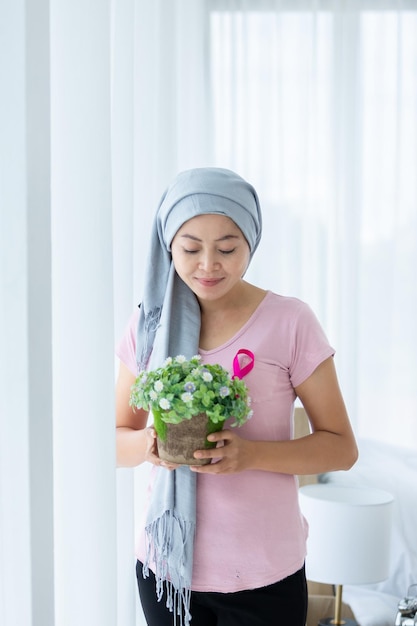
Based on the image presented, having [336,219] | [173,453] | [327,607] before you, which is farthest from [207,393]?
[336,219]

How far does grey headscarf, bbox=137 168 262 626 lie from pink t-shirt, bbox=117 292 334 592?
4 centimetres

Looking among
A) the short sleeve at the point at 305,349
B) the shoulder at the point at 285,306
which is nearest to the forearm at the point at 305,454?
the short sleeve at the point at 305,349

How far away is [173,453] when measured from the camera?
116cm

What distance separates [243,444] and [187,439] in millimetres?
102

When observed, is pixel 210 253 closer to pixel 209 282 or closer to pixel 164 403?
pixel 209 282

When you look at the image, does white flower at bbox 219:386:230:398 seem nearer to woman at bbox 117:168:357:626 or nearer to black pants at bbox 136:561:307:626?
woman at bbox 117:168:357:626

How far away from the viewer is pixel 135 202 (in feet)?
6.01

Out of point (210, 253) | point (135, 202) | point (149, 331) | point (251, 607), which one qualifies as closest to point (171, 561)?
point (251, 607)

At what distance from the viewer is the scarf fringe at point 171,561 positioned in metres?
1.23

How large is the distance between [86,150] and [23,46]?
19 centimetres


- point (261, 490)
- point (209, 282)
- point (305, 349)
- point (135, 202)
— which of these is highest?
point (135, 202)

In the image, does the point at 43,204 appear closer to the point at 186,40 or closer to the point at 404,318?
the point at 186,40

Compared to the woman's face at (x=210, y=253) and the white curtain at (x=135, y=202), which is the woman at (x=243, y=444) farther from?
the white curtain at (x=135, y=202)

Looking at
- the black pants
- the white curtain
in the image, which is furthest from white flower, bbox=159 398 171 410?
the black pants
